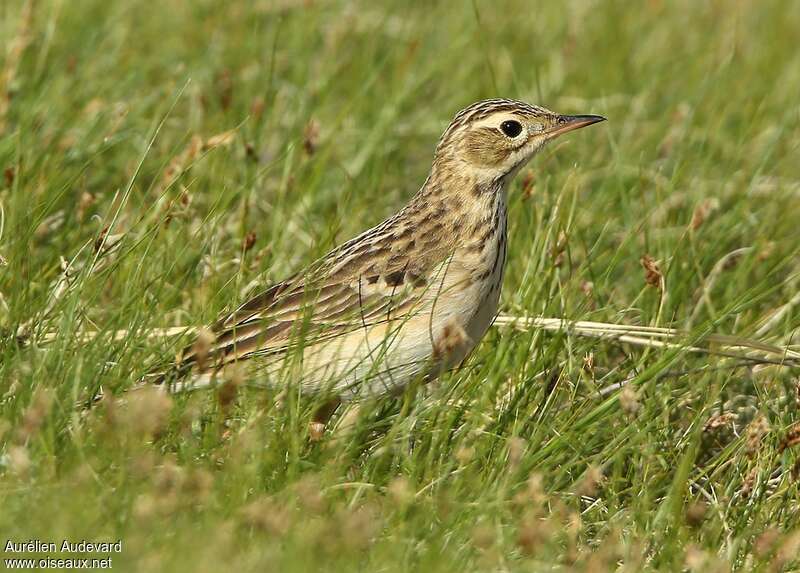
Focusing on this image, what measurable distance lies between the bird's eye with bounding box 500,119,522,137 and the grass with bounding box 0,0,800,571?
11.8 inches

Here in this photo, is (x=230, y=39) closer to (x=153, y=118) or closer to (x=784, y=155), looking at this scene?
(x=153, y=118)

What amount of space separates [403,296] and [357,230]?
2.24 metres

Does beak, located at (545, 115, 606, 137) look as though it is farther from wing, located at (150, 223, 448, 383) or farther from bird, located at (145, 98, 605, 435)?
wing, located at (150, 223, 448, 383)

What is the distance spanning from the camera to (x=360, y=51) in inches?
390

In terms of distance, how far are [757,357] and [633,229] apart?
99 centimetres

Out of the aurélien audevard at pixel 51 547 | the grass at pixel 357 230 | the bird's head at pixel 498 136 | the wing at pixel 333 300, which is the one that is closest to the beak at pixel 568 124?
the bird's head at pixel 498 136

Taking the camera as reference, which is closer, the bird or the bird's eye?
the bird

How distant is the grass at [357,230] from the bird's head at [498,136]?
0.21m

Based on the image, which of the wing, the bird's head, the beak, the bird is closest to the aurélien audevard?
the bird

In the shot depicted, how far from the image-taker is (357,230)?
312 inches

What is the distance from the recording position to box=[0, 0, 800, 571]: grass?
4707 mm

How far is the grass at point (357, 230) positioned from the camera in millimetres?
4707

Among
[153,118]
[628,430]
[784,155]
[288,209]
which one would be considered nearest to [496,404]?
[628,430]

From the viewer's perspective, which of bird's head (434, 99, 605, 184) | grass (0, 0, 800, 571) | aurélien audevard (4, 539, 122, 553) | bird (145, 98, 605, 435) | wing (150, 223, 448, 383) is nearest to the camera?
aurélien audevard (4, 539, 122, 553)
